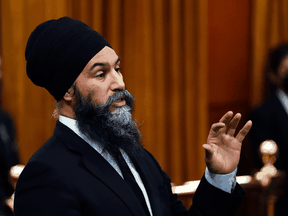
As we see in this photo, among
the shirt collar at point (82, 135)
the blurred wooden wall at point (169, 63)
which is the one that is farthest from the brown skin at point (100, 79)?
the blurred wooden wall at point (169, 63)

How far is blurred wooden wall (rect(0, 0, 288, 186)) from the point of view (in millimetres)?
2527

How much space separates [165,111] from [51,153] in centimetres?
185

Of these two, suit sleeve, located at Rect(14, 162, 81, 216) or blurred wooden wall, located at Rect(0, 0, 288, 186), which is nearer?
suit sleeve, located at Rect(14, 162, 81, 216)

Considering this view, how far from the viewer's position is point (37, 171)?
113 centimetres

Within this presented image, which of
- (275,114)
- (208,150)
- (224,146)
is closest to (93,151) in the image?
(208,150)

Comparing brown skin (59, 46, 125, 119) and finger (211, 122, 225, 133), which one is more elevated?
brown skin (59, 46, 125, 119)

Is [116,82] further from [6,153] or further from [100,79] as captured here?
[6,153]

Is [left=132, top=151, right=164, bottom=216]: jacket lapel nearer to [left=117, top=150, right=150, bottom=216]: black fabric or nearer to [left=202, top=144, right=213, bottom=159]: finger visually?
[left=117, top=150, right=150, bottom=216]: black fabric

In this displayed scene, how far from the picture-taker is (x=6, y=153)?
2473 mm

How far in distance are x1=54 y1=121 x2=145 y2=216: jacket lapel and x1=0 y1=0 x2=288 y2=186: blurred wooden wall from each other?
136 cm

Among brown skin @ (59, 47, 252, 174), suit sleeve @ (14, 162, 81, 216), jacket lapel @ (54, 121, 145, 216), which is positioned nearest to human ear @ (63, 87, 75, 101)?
brown skin @ (59, 47, 252, 174)

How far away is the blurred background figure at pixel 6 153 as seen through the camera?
246cm

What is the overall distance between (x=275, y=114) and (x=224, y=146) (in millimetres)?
1909

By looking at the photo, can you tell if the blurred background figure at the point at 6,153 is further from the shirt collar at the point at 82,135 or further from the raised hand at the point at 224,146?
the raised hand at the point at 224,146
